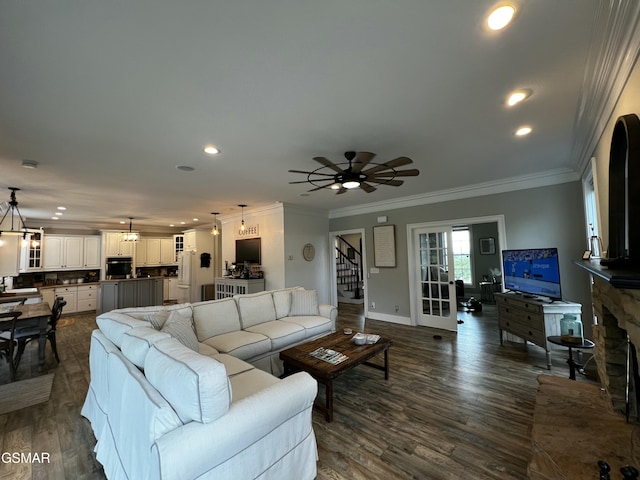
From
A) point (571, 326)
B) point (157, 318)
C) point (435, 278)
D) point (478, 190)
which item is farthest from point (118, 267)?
point (571, 326)

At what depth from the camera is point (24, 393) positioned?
2.96 metres

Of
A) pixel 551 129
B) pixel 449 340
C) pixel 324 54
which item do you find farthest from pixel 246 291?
pixel 551 129

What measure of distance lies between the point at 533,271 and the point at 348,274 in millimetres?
5574

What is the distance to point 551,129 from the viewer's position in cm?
270

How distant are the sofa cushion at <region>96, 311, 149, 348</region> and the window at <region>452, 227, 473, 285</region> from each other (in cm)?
807

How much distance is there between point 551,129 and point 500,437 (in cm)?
292

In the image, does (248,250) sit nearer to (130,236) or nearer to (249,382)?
(130,236)

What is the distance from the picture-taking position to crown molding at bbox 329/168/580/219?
4.02m

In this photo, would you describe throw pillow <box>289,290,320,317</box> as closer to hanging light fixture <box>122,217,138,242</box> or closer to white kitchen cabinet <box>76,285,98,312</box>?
hanging light fixture <box>122,217,138,242</box>

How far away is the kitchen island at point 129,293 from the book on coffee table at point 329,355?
6.44 meters

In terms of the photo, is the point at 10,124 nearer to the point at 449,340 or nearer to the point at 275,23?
the point at 275,23

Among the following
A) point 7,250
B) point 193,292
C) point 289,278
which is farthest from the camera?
point 193,292

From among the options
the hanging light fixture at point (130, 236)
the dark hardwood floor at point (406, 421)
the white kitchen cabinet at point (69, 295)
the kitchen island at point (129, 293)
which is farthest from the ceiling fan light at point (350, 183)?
the white kitchen cabinet at point (69, 295)

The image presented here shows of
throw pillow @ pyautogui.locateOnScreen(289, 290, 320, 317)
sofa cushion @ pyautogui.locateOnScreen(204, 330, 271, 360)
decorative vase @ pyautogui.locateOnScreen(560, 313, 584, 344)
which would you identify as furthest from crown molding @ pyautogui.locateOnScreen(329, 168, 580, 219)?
sofa cushion @ pyautogui.locateOnScreen(204, 330, 271, 360)
